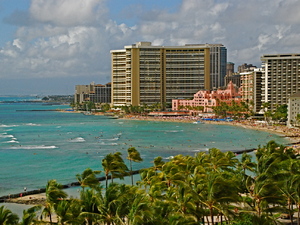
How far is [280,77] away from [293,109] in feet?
102

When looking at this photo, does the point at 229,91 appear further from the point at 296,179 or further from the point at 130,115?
the point at 296,179

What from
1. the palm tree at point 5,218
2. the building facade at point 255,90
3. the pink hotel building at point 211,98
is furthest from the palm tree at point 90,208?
the pink hotel building at point 211,98

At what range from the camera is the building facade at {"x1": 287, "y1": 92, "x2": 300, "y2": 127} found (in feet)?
406

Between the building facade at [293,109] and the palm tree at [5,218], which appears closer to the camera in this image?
the palm tree at [5,218]

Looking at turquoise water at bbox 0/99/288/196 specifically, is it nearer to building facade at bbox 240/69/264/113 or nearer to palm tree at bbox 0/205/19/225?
palm tree at bbox 0/205/19/225

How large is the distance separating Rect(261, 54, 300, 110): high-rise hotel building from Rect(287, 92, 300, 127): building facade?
26.4 meters

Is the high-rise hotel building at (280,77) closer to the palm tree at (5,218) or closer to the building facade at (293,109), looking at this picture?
the building facade at (293,109)

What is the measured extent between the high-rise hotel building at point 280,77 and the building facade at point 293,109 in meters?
26.4

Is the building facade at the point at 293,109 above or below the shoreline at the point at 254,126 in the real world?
above

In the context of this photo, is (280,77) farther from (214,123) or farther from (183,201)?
(183,201)

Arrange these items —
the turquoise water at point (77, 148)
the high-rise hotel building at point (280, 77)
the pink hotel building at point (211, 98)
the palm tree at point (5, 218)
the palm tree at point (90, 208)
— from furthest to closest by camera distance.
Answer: the pink hotel building at point (211, 98)
the high-rise hotel building at point (280, 77)
the turquoise water at point (77, 148)
the palm tree at point (90, 208)
the palm tree at point (5, 218)

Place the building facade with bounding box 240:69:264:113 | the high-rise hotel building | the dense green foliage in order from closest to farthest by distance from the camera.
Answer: the dense green foliage, the high-rise hotel building, the building facade with bounding box 240:69:264:113

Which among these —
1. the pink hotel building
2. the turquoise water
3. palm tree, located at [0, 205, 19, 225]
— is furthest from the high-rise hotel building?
palm tree, located at [0, 205, 19, 225]

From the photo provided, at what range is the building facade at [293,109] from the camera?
406 feet
